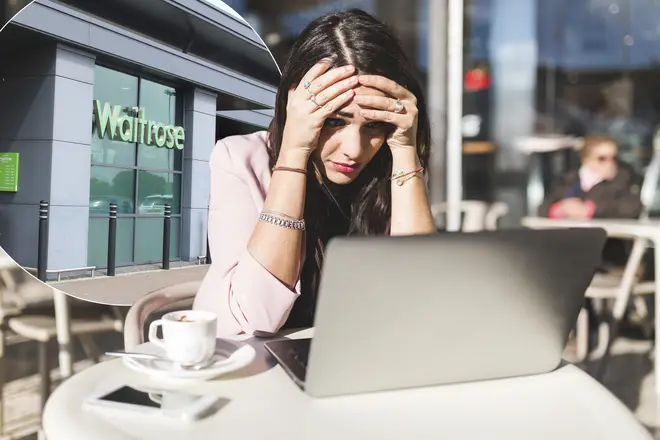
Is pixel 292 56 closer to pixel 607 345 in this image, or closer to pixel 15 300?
pixel 15 300

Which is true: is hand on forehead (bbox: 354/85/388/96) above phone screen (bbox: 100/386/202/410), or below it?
above

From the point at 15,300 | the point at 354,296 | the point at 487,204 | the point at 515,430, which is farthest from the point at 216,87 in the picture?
the point at 487,204

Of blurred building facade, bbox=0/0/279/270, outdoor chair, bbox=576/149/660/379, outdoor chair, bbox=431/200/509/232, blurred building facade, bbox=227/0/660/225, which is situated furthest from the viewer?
outdoor chair, bbox=576/149/660/379

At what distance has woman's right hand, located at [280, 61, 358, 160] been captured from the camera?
1294mm

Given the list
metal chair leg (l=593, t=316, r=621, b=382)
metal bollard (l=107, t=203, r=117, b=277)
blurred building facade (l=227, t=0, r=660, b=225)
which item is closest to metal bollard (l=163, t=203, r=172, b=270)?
metal bollard (l=107, t=203, r=117, b=277)

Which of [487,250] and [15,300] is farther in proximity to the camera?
[15,300]

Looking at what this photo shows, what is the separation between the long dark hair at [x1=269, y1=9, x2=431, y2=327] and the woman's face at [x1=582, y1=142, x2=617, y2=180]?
1.94m

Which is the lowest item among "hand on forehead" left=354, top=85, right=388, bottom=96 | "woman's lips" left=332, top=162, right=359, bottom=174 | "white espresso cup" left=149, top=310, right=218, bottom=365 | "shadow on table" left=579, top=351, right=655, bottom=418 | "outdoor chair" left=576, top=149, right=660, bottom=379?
"shadow on table" left=579, top=351, right=655, bottom=418

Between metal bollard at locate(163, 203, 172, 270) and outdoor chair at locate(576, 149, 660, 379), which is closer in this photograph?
metal bollard at locate(163, 203, 172, 270)

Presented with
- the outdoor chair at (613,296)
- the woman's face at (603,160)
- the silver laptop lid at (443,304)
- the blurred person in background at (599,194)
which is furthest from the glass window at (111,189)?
the woman's face at (603,160)

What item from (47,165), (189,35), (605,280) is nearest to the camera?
(47,165)

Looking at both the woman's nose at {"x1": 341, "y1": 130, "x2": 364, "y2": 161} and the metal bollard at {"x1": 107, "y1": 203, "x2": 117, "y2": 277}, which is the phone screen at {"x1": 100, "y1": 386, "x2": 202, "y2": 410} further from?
the woman's nose at {"x1": 341, "y1": 130, "x2": 364, "y2": 161}

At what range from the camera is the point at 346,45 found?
1358 mm

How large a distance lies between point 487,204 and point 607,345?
40.9 inches
